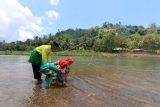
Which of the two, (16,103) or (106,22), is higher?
(106,22)

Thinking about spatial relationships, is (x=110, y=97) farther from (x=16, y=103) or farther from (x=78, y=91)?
(x=16, y=103)

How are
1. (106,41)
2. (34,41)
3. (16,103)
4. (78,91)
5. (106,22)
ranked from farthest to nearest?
1. (106,22)
2. (34,41)
3. (106,41)
4. (78,91)
5. (16,103)

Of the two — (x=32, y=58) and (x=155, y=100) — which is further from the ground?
(x=32, y=58)

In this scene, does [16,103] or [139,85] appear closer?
[16,103]

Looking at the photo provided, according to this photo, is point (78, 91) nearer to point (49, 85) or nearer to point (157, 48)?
point (49, 85)

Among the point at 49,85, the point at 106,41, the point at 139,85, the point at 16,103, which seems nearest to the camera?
the point at 16,103

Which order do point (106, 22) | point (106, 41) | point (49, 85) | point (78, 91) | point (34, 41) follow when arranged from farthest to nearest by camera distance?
point (106, 22) < point (34, 41) < point (106, 41) < point (49, 85) < point (78, 91)

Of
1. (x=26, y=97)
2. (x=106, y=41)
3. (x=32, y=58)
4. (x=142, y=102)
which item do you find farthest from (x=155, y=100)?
(x=106, y=41)

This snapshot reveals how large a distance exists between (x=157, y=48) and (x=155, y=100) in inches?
3362

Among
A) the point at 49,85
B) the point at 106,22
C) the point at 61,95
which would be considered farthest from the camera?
the point at 106,22

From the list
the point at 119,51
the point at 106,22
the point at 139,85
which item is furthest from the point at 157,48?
the point at 139,85

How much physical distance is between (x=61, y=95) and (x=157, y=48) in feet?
281

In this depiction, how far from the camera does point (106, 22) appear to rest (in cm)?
13175

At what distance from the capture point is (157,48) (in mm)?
92250
